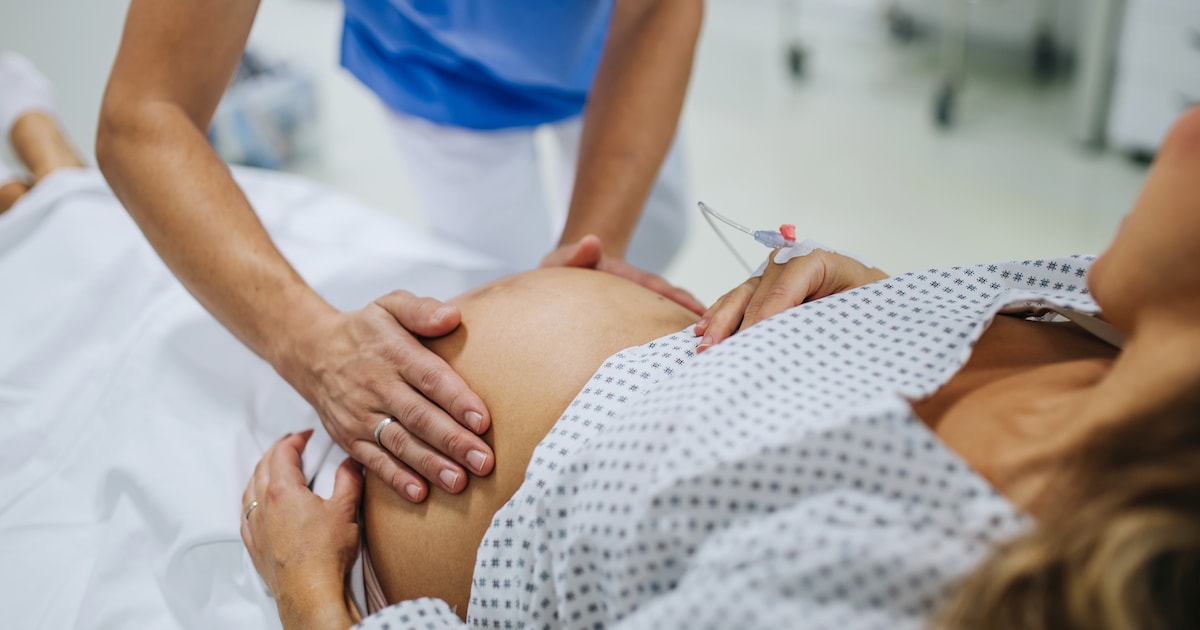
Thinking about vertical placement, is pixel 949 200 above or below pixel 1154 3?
below

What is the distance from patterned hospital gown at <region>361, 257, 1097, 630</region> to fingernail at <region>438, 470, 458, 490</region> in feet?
0.30

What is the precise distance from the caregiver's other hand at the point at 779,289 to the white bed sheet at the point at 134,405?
19.0 inches

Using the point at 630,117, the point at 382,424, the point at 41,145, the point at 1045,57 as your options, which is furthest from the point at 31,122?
the point at 1045,57

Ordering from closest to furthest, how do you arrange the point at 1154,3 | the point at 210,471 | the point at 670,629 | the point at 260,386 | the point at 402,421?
the point at 670,629 → the point at 402,421 → the point at 210,471 → the point at 260,386 → the point at 1154,3

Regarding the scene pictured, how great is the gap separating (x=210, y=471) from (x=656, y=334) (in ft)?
1.91

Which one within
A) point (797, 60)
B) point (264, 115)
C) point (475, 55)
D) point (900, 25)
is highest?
point (475, 55)

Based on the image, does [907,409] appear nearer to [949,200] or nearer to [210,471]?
[210,471]

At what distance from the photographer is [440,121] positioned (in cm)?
173

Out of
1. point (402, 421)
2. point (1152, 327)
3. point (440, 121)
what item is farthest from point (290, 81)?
point (1152, 327)

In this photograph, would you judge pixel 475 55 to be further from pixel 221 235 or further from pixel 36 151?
pixel 36 151

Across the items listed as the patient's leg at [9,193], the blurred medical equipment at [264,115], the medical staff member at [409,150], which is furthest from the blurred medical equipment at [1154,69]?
the patient's leg at [9,193]

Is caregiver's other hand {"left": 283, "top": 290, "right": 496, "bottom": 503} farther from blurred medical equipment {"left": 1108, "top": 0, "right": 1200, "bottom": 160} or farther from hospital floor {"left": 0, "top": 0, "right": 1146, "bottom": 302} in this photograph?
blurred medical equipment {"left": 1108, "top": 0, "right": 1200, "bottom": 160}

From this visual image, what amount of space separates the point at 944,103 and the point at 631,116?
Result: 2012 millimetres

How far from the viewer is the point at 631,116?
1.51 m
